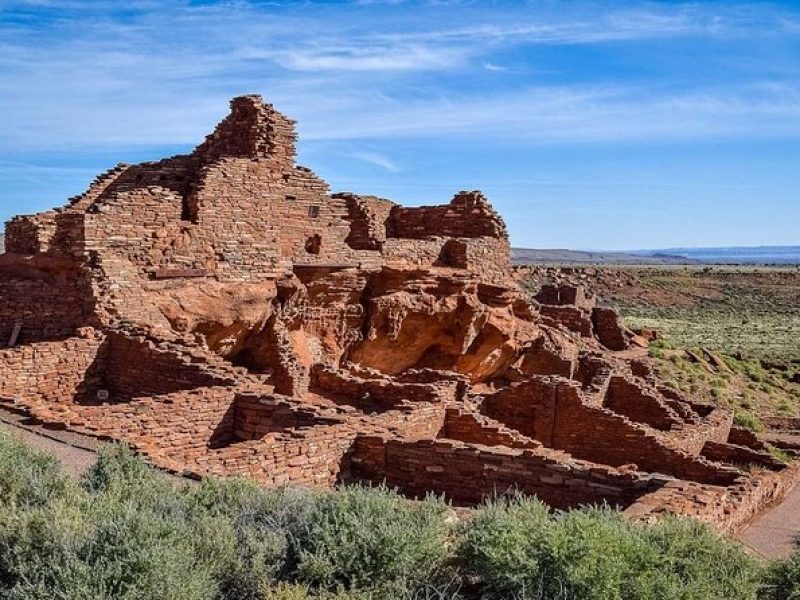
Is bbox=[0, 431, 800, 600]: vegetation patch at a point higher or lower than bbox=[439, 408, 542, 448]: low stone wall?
higher

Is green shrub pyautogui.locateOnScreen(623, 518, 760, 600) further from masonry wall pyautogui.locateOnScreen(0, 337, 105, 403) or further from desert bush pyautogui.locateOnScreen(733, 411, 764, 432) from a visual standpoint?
desert bush pyautogui.locateOnScreen(733, 411, 764, 432)

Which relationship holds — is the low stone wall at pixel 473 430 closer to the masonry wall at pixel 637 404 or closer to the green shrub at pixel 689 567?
the masonry wall at pixel 637 404

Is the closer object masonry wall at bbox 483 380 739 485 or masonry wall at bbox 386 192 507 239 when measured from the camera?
masonry wall at bbox 483 380 739 485

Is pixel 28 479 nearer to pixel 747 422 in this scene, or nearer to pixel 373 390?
pixel 373 390

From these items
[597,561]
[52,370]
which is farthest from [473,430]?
[597,561]

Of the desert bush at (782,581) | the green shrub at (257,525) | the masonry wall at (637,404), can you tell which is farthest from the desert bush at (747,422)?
the green shrub at (257,525)

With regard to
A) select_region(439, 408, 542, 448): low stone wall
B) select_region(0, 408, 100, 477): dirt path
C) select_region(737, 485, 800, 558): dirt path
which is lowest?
select_region(737, 485, 800, 558): dirt path

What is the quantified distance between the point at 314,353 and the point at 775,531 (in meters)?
9.48

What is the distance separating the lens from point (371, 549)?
5664mm

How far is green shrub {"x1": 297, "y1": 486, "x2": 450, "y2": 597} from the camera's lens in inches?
216

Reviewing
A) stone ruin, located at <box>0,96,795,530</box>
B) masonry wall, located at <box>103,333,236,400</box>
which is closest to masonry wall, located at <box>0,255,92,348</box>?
stone ruin, located at <box>0,96,795,530</box>

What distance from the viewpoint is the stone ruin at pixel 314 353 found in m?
9.88

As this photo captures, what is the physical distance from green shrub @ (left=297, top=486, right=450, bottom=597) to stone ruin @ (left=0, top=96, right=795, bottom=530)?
2797mm

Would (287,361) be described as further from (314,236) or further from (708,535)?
(708,535)
